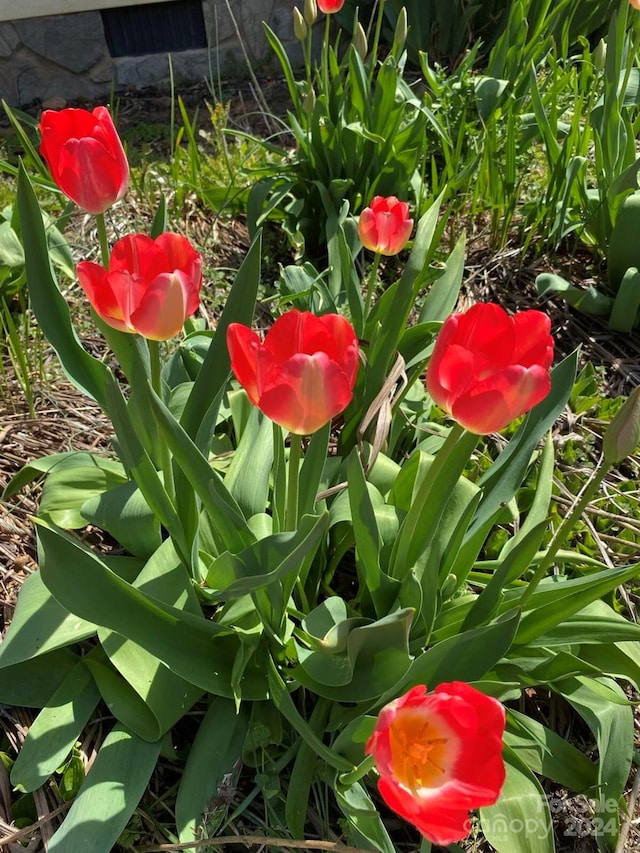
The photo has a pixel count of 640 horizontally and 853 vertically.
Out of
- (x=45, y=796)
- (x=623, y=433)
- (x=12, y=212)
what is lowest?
(x=45, y=796)

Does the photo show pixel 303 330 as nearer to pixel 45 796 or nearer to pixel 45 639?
pixel 45 639

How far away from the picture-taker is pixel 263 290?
Answer: 86.3 inches

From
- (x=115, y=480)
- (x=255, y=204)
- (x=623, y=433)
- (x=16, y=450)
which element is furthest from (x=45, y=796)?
(x=255, y=204)

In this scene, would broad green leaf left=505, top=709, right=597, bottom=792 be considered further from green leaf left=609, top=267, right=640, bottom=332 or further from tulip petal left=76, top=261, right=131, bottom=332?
green leaf left=609, top=267, right=640, bottom=332

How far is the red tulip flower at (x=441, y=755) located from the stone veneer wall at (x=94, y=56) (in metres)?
3.72

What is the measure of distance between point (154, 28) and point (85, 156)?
132 inches

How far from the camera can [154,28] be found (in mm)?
3779

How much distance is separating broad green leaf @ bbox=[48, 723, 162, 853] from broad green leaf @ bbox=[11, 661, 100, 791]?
58 mm

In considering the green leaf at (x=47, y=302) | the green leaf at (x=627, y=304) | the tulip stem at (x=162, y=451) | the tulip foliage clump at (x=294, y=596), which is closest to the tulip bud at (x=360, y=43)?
the green leaf at (x=627, y=304)

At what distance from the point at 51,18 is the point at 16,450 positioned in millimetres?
3056

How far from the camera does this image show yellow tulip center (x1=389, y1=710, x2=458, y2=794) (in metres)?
0.74

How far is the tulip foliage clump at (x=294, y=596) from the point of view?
78 cm

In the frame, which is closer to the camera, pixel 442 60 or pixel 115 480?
pixel 115 480

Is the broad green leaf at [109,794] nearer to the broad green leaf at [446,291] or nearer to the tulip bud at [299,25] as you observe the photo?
the broad green leaf at [446,291]
